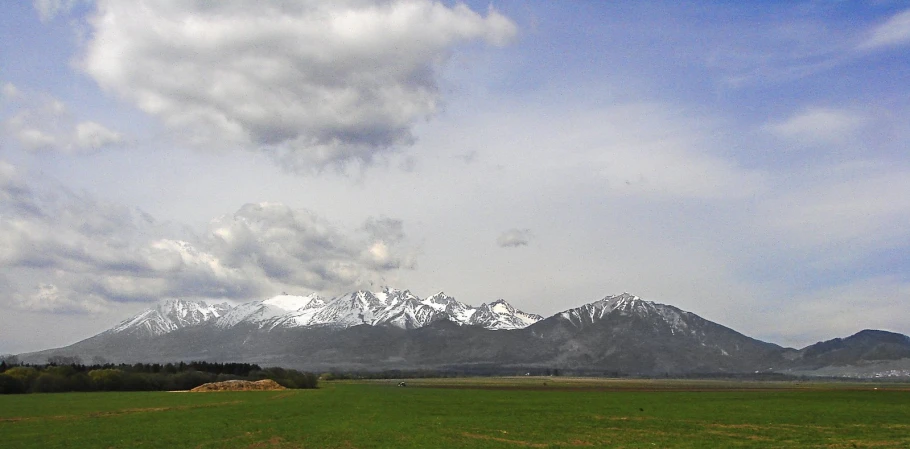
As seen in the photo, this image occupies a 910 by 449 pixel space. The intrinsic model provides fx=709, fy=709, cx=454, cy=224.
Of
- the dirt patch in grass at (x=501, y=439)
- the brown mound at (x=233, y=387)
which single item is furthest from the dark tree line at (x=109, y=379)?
the dirt patch in grass at (x=501, y=439)

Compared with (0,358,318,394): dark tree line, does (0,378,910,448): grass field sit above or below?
below

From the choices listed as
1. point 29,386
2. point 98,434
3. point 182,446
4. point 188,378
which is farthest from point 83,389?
point 182,446

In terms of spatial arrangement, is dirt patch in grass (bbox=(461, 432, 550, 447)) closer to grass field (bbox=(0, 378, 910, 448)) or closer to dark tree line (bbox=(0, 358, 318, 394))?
grass field (bbox=(0, 378, 910, 448))

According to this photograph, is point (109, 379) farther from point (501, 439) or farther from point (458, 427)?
point (501, 439)

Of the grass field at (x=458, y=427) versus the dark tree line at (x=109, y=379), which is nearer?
the grass field at (x=458, y=427)

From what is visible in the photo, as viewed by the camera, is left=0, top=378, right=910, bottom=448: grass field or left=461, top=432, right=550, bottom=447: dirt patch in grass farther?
left=0, top=378, right=910, bottom=448: grass field

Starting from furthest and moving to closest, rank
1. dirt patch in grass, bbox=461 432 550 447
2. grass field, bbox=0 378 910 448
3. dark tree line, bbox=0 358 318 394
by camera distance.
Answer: dark tree line, bbox=0 358 318 394, grass field, bbox=0 378 910 448, dirt patch in grass, bbox=461 432 550 447

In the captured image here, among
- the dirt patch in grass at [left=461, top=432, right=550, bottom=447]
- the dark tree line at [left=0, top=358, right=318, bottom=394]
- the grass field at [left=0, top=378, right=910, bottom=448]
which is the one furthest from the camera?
the dark tree line at [left=0, top=358, right=318, bottom=394]

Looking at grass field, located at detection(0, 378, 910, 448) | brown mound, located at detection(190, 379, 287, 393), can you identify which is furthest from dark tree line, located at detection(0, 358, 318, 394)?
grass field, located at detection(0, 378, 910, 448)

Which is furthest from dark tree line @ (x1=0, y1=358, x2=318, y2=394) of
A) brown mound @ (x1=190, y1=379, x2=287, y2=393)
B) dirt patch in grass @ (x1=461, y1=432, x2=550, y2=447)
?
dirt patch in grass @ (x1=461, y1=432, x2=550, y2=447)

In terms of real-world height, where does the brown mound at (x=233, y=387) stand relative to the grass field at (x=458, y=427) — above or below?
above

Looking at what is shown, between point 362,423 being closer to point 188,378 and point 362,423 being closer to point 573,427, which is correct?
point 573,427

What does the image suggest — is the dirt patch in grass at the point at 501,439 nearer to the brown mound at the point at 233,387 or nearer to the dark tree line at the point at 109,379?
the brown mound at the point at 233,387

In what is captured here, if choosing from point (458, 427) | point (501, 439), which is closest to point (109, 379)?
point (458, 427)
